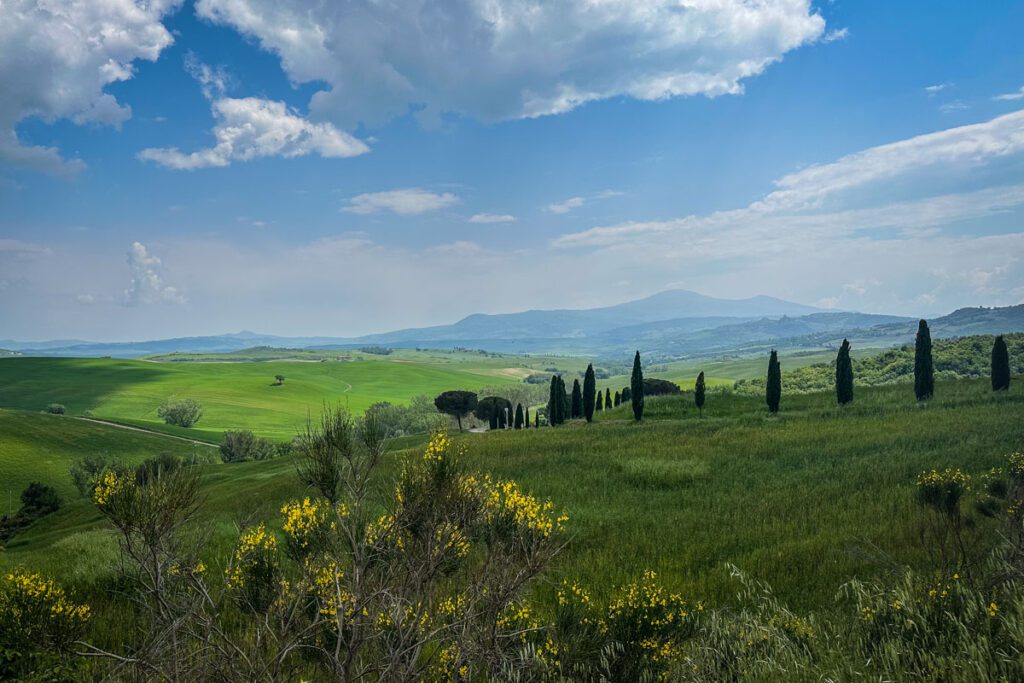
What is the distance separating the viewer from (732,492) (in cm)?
2025

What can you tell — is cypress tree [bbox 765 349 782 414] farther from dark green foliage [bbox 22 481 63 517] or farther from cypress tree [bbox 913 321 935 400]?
dark green foliage [bbox 22 481 63 517]

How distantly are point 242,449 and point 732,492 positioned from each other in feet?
264

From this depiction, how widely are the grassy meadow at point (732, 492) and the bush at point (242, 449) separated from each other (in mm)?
34383

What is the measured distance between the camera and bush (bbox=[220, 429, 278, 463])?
262 ft

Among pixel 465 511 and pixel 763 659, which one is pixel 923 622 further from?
pixel 465 511

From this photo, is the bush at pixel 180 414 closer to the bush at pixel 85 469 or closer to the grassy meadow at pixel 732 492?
the bush at pixel 85 469

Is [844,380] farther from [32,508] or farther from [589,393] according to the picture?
[32,508]

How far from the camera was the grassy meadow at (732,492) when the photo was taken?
38.5 ft

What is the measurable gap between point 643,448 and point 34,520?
51081mm

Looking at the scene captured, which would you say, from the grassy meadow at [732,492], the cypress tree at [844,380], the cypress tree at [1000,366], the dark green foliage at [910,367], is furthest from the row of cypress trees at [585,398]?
the cypress tree at [1000,366]

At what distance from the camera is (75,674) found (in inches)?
262

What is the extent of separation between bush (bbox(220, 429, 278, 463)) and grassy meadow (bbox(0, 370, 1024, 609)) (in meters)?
34.4

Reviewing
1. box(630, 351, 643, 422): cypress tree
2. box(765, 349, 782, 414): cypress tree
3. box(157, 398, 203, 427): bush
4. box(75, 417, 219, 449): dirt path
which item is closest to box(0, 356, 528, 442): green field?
box(157, 398, 203, 427): bush

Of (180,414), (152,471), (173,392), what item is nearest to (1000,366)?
(152,471)
